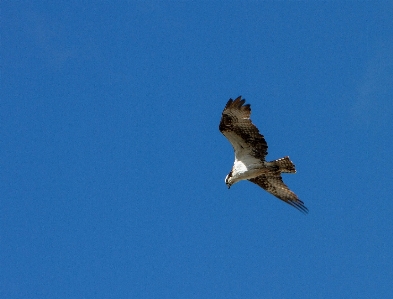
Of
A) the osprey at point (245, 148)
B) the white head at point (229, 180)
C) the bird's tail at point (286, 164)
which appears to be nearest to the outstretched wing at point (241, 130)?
the osprey at point (245, 148)

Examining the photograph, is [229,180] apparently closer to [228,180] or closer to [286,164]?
[228,180]

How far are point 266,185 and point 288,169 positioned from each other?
5.25ft

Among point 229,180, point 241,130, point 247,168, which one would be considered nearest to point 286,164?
point 247,168

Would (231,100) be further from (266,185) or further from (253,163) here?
(266,185)

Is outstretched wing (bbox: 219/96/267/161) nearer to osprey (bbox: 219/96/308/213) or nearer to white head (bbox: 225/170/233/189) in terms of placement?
osprey (bbox: 219/96/308/213)

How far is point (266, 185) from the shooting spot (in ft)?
64.1

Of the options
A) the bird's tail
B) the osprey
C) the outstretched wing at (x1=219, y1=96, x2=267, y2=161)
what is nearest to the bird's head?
the osprey

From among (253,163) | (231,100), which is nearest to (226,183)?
(253,163)

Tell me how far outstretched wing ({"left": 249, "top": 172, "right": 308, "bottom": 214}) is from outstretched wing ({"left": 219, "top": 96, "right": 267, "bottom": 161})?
141cm

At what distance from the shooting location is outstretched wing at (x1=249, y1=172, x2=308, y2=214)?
62.8 feet

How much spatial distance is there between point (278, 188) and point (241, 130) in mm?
2530

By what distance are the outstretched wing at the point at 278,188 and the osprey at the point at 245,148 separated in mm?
27

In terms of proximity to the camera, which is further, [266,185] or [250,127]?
[266,185]

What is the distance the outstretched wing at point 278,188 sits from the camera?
19.2m
